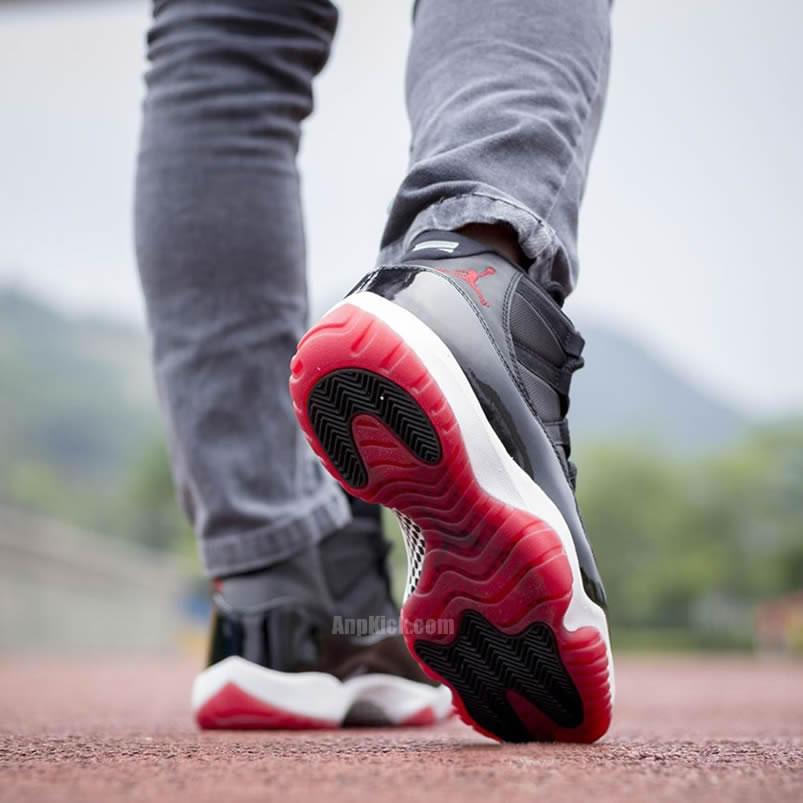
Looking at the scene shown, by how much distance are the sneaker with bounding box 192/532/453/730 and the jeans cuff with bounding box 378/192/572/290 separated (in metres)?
0.33

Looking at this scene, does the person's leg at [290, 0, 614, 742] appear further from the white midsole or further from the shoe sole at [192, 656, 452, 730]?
the shoe sole at [192, 656, 452, 730]

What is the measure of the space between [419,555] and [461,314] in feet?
0.43

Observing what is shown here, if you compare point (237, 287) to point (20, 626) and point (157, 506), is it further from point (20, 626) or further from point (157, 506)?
point (157, 506)

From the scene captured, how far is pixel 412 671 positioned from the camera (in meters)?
0.89

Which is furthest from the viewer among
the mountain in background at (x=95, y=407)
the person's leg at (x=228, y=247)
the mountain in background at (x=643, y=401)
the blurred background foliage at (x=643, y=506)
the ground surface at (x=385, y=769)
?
the mountain in background at (x=643, y=401)

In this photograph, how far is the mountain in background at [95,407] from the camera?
3606 cm

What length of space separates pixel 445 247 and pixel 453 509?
0.14 m

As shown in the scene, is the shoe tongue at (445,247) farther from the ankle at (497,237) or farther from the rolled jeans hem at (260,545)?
the rolled jeans hem at (260,545)

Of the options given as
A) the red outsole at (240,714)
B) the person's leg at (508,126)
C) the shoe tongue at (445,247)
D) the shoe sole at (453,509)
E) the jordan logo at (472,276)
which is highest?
the person's leg at (508,126)

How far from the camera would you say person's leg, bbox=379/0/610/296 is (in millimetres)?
563

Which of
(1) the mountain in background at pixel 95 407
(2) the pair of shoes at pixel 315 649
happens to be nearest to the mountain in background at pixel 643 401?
(1) the mountain in background at pixel 95 407

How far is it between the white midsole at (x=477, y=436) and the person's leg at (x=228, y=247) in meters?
0.28

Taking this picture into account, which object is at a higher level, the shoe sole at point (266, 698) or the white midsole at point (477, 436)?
the white midsole at point (477, 436)

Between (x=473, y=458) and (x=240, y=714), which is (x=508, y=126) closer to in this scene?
(x=473, y=458)
